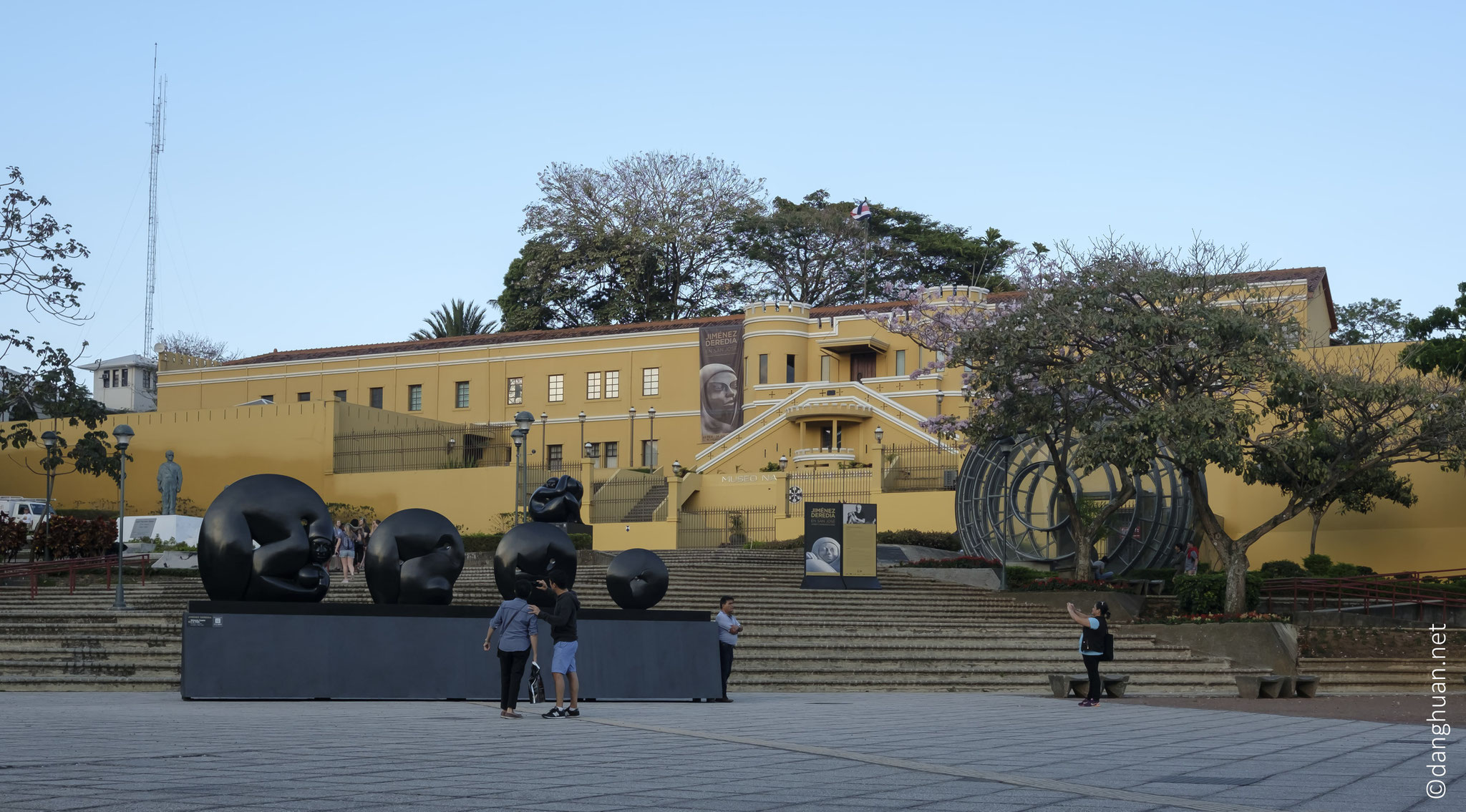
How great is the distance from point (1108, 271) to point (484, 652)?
15172mm

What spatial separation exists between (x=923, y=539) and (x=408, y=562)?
2182 cm

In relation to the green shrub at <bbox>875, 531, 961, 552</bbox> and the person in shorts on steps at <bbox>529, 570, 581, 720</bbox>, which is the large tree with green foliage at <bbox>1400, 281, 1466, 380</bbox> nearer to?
the green shrub at <bbox>875, 531, 961, 552</bbox>

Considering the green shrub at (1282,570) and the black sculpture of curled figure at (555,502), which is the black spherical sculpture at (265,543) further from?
the green shrub at (1282,570)

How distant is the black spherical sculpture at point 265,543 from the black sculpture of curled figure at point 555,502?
3.29 meters

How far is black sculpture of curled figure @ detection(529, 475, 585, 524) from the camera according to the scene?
→ 18.7m

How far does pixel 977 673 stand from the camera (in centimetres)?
2141

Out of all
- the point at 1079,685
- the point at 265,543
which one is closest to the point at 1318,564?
the point at 1079,685

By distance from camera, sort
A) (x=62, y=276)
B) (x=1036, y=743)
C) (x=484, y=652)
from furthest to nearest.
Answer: (x=62, y=276) < (x=484, y=652) < (x=1036, y=743)

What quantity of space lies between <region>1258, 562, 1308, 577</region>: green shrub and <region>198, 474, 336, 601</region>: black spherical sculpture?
72.7 ft

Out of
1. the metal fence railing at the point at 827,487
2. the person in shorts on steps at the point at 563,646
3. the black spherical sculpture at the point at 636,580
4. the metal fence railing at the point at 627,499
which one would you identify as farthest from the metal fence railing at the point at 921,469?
the person in shorts on steps at the point at 563,646

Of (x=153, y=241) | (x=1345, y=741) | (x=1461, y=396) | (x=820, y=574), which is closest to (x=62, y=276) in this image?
(x=820, y=574)

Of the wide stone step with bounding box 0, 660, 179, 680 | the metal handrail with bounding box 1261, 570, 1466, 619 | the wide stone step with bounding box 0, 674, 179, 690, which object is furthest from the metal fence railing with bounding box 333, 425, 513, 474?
the wide stone step with bounding box 0, 674, 179, 690

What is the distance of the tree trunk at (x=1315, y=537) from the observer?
109 feet

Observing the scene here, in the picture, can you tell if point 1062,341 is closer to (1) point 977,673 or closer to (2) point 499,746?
(1) point 977,673
